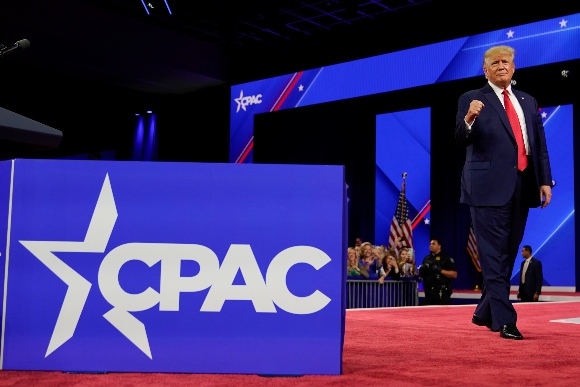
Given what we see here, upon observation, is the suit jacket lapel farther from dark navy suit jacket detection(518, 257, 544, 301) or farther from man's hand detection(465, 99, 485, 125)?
dark navy suit jacket detection(518, 257, 544, 301)

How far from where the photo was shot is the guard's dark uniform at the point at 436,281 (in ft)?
27.1

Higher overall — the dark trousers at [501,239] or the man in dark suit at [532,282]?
the dark trousers at [501,239]

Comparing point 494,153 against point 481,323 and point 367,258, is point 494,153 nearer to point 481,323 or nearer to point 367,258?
point 481,323

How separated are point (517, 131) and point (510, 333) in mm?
810

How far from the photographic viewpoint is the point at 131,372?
1.60 m

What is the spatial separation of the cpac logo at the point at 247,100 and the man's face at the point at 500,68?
11.1 m

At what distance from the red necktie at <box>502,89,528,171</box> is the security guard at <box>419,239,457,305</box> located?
18.4ft

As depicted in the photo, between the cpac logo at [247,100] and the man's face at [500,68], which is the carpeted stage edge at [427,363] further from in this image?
the cpac logo at [247,100]

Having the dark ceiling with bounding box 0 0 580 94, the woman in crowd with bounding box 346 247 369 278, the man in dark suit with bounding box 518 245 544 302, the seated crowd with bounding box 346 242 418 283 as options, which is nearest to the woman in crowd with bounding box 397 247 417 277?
the seated crowd with bounding box 346 242 418 283

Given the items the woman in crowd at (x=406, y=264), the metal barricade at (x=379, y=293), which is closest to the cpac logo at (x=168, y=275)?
the metal barricade at (x=379, y=293)

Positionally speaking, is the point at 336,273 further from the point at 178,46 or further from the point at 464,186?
the point at 178,46

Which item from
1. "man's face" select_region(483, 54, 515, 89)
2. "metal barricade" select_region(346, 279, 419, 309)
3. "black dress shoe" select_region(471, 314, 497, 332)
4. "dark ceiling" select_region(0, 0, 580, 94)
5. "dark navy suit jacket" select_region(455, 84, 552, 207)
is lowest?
"metal barricade" select_region(346, 279, 419, 309)

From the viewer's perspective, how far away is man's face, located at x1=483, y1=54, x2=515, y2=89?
281 centimetres

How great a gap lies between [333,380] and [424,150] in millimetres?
10911
